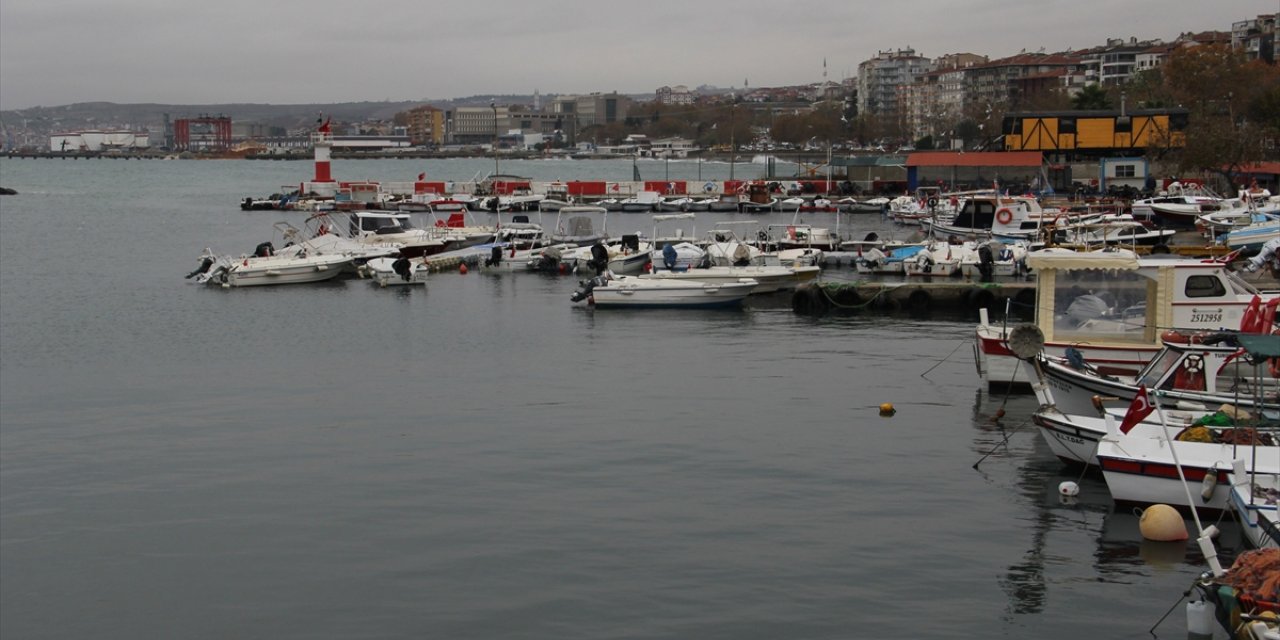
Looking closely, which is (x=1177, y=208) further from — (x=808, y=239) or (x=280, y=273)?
(x=280, y=273)

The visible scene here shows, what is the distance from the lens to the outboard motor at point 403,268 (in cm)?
4097

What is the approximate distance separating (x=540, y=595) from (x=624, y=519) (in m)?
2.53

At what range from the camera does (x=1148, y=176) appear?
6969 centimetres

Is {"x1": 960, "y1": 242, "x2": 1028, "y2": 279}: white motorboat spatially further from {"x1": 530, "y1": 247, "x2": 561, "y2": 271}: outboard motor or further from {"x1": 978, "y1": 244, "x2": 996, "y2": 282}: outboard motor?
{"x1": 530, "y1": 247, "x2": 561, "y2": 271}: outboard motor

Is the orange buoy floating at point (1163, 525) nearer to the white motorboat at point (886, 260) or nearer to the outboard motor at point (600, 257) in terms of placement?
the white motorboat at point (886, 260)

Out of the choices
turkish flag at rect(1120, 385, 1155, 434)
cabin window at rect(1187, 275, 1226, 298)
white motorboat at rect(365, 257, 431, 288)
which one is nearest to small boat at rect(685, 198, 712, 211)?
white motorboat at rect(365, 257, 431, 288)

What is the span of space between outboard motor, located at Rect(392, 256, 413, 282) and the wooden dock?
1258 cm

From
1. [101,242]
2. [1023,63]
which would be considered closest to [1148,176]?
[101,242]

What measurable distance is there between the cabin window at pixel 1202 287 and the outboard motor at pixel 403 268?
83.7ft

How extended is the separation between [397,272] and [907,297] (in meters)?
15.5

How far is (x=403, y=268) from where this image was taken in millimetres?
40969

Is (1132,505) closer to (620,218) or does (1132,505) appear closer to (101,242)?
(101,242)

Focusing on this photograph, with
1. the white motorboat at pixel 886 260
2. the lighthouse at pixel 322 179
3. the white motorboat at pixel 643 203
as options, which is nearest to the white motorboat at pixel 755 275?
the white motorboat at pixel 886 260

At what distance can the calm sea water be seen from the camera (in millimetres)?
13117
